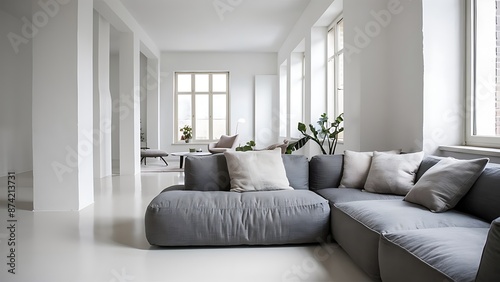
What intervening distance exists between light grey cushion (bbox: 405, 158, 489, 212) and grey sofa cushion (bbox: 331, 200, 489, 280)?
60mm

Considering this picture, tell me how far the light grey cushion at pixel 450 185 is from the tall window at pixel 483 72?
95 cm

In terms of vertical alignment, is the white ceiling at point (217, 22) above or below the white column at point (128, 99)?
above

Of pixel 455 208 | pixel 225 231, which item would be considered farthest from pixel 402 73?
pixel 225 231

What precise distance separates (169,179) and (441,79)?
5136 millimetres

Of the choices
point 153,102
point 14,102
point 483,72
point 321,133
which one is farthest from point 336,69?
point 14,102

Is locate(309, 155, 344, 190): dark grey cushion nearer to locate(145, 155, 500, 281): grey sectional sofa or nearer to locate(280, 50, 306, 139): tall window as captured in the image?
locate(145, 155, 500, 281): grey sectional sofa

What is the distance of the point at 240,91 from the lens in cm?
1189

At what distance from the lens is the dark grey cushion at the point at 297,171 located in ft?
12.4

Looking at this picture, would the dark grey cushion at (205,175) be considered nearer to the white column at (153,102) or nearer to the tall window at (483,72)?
the tall window at (483,72)

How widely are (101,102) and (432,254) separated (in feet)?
23.5

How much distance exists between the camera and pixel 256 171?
3.59 m

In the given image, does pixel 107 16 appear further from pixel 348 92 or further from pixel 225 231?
pixel 225 231

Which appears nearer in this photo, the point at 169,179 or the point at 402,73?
the point at 402,73

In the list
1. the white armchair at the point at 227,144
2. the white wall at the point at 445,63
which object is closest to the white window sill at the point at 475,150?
the white wall at the point at 445,63
